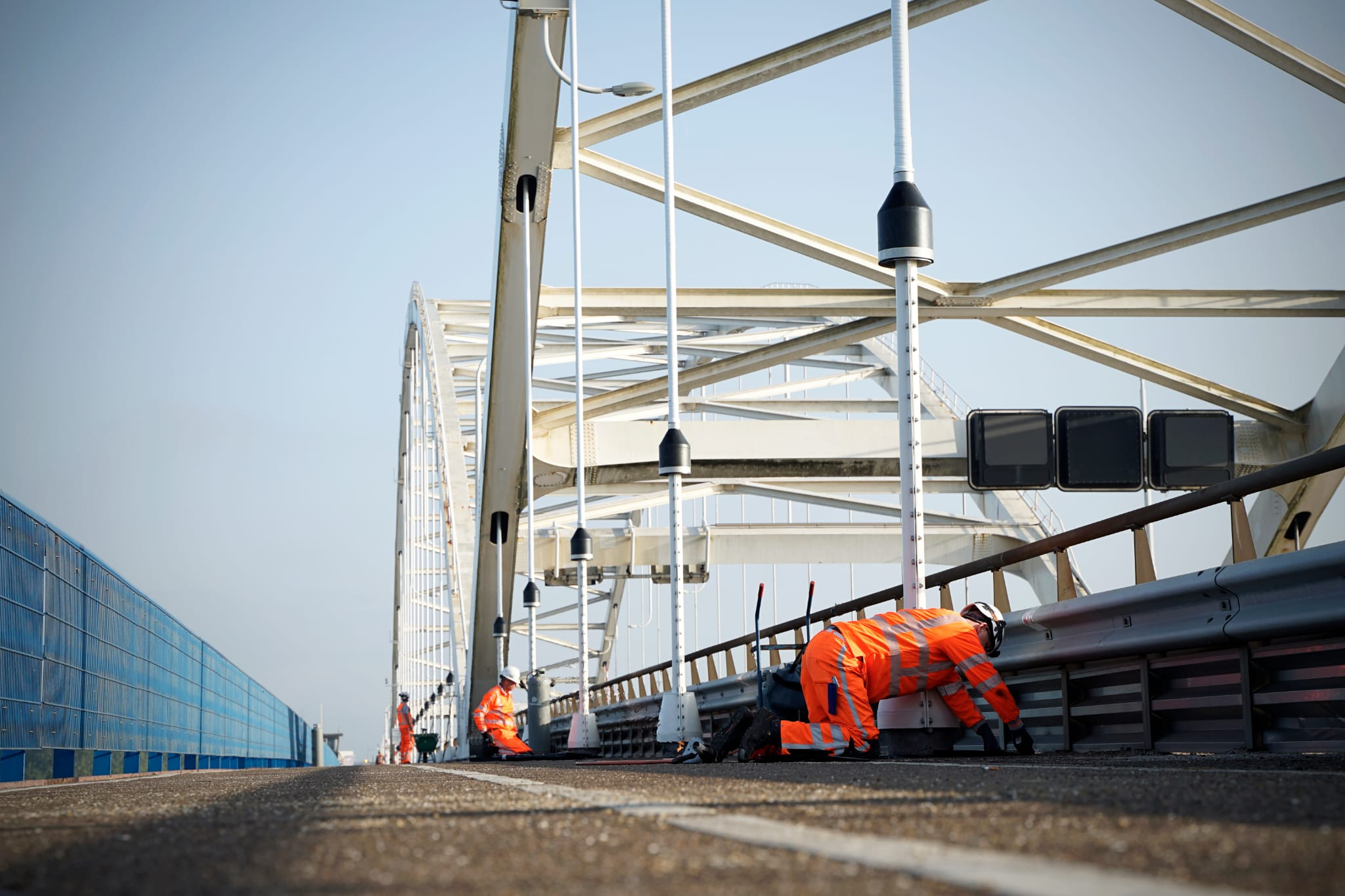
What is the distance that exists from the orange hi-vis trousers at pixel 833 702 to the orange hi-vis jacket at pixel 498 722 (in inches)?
517

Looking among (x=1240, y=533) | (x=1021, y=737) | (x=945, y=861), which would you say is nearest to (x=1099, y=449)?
(x=1021, y=737)

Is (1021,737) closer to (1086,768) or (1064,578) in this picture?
(1064,578)

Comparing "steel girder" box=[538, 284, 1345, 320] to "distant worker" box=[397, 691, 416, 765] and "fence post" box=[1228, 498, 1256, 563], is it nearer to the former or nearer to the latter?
"fence post" box=[1228, 498, 1256, 563]

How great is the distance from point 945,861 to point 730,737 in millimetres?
7692

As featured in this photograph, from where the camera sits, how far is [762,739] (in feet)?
32.7

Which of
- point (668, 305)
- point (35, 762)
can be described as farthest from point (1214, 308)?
point (35, 762)

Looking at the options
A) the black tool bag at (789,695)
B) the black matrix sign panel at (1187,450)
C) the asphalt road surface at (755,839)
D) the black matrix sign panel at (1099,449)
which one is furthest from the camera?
the black matrix sign panel at (1187,450)

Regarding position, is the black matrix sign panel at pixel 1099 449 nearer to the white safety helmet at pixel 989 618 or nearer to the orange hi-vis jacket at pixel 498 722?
the white safety helmet at pixel 989 618

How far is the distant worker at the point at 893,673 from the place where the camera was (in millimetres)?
9375

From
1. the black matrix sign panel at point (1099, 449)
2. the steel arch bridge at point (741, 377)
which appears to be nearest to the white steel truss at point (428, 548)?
the steel arch bridge at point (741, 377)

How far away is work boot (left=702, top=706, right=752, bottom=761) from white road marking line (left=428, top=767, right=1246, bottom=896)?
19.8ft

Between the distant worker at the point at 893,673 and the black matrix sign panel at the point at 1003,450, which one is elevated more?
the black matrix sign panel at the point at 1003,450

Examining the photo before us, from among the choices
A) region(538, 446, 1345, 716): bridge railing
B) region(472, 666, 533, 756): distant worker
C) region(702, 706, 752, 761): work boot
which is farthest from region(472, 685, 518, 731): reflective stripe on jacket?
region(702, 706, 752, 761): work boot

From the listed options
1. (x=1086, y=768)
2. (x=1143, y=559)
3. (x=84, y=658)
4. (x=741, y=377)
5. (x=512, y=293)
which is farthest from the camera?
(x=741, y=377)
